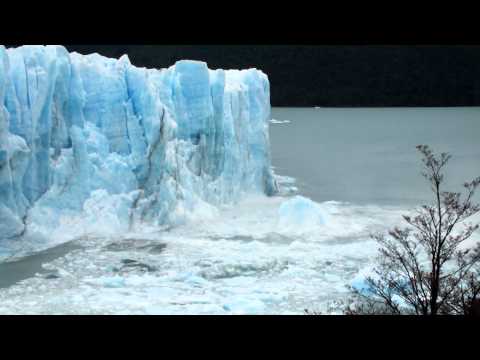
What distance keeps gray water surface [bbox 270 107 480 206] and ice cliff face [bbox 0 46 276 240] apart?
194 inches

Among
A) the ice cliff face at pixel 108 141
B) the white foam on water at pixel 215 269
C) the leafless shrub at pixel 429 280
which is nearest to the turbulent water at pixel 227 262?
the white foam on water at pixel 215 269

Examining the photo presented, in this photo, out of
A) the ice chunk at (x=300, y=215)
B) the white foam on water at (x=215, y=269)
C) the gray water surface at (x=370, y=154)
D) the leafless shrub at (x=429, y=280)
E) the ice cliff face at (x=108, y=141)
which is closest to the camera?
the leafless shrub at (x=429, y=280)

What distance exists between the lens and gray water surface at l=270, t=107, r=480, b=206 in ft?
66.7

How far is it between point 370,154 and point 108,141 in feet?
75.1

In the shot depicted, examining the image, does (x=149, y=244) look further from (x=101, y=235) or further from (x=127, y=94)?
(x=127, y=94)

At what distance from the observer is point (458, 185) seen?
2169cm

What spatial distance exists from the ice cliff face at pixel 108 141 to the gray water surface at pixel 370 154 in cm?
493

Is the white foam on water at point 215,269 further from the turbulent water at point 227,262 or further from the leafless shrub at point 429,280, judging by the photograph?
the leafless shrub at point 429,280

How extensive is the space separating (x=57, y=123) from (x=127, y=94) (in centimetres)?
193

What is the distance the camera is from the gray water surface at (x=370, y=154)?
800 inches

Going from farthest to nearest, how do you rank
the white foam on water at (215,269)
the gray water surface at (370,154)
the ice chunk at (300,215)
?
the gray water surface at (370,154) → the ice chunk at (300,215) → the white foam on water at (215,269)

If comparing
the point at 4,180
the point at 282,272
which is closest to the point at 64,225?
the point at 4,180

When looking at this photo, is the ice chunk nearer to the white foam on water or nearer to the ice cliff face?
the white foam on water

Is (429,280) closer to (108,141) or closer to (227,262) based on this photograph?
(227,262)
